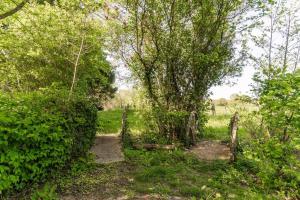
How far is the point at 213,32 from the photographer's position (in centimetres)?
1245

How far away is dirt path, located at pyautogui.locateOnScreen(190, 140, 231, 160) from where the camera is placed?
1185 centimetres

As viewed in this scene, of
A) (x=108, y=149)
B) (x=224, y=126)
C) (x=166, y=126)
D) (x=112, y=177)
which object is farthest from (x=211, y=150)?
(x=224, y=126)

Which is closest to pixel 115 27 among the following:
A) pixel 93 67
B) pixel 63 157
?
pixel 93 67

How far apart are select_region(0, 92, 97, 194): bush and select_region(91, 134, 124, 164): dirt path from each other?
1.79 m

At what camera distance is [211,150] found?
12844mm

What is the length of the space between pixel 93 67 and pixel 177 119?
→ 4.83 metres

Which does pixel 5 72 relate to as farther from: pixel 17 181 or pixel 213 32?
pixel 213 32

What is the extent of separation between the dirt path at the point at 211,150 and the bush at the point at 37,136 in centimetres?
515

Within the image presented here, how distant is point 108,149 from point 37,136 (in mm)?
6625

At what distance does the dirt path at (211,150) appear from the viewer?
38.9ft

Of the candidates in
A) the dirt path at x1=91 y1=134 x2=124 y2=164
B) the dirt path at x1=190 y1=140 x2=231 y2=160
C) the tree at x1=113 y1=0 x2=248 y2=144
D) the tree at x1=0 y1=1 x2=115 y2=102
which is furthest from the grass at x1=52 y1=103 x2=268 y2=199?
the tree at x1=0 y1=1 x2=115 y2=102

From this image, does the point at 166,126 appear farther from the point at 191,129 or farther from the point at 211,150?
the point at 211,150

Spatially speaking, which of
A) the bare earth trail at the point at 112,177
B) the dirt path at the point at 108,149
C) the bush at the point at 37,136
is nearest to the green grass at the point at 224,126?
the bare earth trail at the point at 112,177

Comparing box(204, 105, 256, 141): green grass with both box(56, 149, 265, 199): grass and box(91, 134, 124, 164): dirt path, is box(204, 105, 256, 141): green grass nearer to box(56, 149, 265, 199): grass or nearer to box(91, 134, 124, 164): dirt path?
box(56, 149, 265, 199): grass
